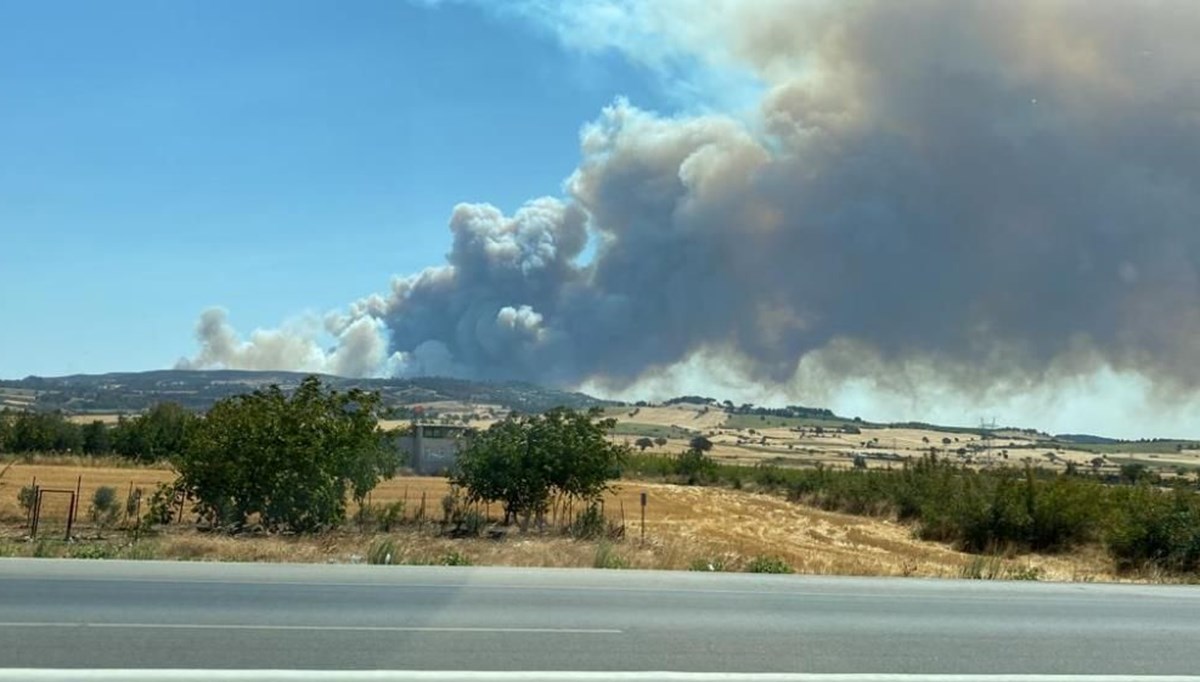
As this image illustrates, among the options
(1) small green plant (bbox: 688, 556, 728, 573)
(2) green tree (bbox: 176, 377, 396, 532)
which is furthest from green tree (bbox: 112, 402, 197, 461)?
(1) small green plant (bbox: 688, 556, 728, 573)

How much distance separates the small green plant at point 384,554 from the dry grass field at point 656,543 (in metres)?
0.14

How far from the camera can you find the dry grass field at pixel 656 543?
2020 centimetres

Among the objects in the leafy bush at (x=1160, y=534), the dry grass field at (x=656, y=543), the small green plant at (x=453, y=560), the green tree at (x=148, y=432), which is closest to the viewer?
the small green plant at (x=453, y=560)

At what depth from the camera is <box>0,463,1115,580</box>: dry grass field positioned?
20.2 metres

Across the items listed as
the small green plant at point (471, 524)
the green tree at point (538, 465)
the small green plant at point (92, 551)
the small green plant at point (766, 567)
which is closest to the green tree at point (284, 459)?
the small green plant at point (471, 524)

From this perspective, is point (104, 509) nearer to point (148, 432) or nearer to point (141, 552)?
point (141, 552)

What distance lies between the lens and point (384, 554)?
740 inches

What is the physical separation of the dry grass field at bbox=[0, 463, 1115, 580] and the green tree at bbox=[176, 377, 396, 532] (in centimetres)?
102

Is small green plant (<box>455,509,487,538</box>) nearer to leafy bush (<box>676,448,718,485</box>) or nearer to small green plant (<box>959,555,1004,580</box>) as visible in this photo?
small green plant (<box>959,555,1004,580</box>)

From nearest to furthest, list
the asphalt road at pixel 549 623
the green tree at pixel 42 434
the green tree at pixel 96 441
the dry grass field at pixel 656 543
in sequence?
the asphalt road at pixel 549 623, the dry grass field at pixel 656 543, the green tree at pixel 42 434, the green tree at pixel 96 441

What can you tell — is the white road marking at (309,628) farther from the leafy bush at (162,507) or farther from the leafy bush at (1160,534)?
the leafy bush at (1160,534)

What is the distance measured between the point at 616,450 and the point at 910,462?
110 feet

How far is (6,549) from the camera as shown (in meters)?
18.8

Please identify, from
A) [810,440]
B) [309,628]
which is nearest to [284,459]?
[309,628]
